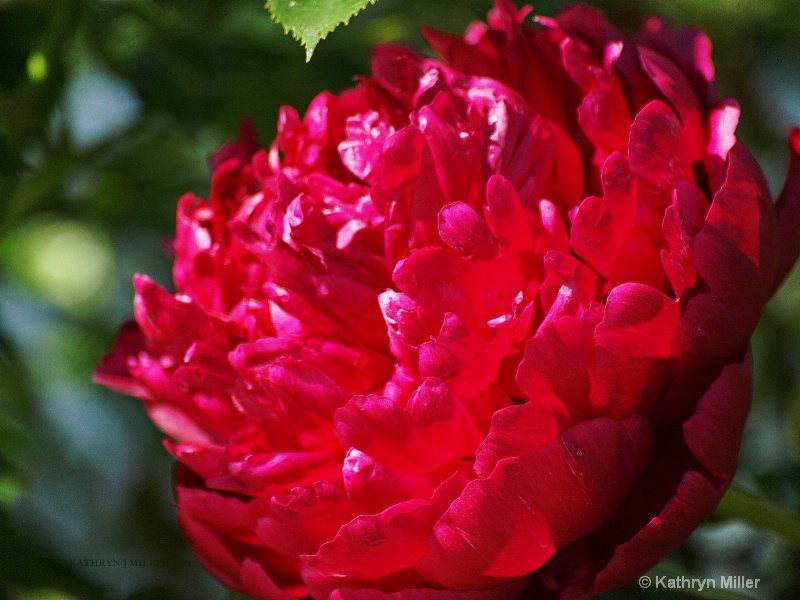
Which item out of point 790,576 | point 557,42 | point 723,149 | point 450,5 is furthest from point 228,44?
point 790,576

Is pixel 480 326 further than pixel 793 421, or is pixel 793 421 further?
pixel 793 421

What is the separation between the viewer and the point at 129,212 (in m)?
0.87

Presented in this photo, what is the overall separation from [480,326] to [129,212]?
525 millimetres

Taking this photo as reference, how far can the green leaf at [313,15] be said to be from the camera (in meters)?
0.42

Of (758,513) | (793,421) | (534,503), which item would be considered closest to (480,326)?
(534,503)

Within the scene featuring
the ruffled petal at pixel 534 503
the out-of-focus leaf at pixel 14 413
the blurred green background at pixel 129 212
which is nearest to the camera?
the ruffled petal at pixel 534 503

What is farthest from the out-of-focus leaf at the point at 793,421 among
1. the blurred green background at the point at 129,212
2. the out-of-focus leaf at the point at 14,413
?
the out-of-focus leaf at the point at 14,413

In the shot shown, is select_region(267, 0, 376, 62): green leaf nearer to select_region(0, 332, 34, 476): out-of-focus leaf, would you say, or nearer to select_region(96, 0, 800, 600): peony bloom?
select_region(96, 0, 800, 600): peony bloom

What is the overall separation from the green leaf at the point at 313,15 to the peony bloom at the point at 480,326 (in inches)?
2.4

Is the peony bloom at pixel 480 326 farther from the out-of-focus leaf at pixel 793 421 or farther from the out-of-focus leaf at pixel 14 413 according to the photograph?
the out-of-focus leaf at pixel 793 421

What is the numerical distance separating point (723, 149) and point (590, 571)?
184mm

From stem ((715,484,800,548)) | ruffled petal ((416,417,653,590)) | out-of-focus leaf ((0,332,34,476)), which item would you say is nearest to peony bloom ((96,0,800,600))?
ruffled petal ((416,417,653,590))

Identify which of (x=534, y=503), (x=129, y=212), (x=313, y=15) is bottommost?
(x=129, y=212)

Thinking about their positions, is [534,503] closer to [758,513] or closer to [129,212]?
[758,513]
